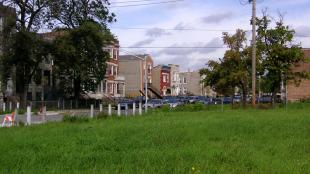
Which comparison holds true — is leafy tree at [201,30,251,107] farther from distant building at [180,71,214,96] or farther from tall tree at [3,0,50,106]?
distant building at [180,71,214,96]

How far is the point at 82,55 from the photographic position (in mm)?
60312

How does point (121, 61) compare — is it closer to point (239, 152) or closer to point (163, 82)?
point (163, 82)

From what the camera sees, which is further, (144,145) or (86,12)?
(86,12)

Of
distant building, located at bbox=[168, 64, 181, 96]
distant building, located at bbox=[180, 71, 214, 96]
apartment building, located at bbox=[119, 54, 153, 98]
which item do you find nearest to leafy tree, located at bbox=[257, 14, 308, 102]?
apartment building, located at bbox=[119, 54, 153, 98]

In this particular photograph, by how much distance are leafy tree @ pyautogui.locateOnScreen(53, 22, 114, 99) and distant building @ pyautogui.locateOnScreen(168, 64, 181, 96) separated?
2235 inches

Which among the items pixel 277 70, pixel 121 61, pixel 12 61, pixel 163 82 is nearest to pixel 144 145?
pixel 277 70

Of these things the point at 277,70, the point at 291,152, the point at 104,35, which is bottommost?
the point at 291,152

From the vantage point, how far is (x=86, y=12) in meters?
63.6

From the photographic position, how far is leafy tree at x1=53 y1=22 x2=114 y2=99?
56.4 m

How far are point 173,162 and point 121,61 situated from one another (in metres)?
96.3

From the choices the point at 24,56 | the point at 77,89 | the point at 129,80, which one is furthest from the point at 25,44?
the point at 129,80

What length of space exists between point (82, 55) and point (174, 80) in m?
68.1

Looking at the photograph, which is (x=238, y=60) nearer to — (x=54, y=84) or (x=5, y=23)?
(x=5, y=23)

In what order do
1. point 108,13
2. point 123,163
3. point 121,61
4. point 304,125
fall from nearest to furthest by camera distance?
point 123,163, point 304,125, point 108,13, point 121,61
